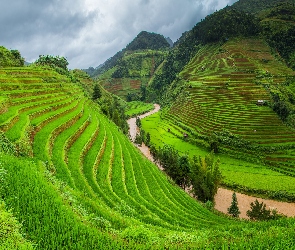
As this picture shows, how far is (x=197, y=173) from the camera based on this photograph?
33.9 m

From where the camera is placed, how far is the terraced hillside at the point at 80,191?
28.7 feet

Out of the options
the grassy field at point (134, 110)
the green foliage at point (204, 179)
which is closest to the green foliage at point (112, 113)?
the green foliage at point (204, 179)

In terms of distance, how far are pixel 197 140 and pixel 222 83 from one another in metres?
30.4

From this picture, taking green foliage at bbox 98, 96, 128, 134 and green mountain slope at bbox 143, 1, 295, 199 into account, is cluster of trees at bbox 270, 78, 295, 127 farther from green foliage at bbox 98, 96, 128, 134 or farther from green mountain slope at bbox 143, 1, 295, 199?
green foliage at bbox 98, 96, 128, 134

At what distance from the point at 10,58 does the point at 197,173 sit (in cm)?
4647

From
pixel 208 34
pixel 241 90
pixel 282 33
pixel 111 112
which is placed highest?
pixel 208 34

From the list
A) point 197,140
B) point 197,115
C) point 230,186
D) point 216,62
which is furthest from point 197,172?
point 216,62

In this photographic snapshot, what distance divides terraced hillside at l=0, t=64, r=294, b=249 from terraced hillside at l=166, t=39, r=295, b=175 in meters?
33.0

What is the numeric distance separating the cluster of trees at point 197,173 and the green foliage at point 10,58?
35.7m

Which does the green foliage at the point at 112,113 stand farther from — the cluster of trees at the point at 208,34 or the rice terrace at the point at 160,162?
the cluster of trees at the point at 208,34

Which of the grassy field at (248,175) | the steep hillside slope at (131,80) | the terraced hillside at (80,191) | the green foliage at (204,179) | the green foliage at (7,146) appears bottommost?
the grassy field at (248,175)

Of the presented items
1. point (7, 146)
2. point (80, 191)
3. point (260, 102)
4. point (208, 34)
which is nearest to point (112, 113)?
point (260, 102)

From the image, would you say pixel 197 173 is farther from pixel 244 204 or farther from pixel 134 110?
pixel 134 110

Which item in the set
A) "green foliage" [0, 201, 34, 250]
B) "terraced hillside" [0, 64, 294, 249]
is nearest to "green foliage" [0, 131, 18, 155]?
"terraced hillside" [0, 64, 294, 249]
